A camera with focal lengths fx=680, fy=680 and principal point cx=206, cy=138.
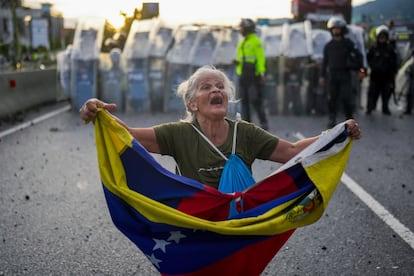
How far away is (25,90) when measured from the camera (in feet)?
55.5

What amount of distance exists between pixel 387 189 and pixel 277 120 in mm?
7486

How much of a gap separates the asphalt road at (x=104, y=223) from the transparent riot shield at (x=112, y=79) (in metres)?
6.37

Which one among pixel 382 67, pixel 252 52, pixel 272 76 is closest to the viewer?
pixel 252 52

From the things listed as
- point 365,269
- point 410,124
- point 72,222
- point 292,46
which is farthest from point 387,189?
point 292,46

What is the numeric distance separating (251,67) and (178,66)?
405 centimetres

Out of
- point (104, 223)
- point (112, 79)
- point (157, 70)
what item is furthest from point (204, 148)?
point (112, 79)

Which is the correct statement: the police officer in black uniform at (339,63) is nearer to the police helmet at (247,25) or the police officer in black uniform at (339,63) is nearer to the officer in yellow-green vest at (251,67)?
the officer in yellow-green vest at (251,67)

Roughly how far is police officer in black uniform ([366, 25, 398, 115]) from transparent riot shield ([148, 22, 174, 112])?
512 centimetres

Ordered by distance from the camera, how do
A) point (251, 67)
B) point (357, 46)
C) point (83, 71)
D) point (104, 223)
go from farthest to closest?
point (83, 71) → point (357, 46) → point (251, 67) → point (104, 223)

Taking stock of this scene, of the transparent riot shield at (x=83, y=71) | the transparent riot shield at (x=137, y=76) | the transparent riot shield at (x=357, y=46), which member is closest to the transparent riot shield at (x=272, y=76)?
the transparent riot shield at (x=357, y=46)

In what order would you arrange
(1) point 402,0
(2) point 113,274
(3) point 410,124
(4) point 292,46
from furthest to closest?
(1) point 402,0, (4) point 292,46, (3) point 410,124, (2) point 113,274

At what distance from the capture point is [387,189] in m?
7.73

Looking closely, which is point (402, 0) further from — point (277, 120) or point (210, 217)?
point (210, 217)

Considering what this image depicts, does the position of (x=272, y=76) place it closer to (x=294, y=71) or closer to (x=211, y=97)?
(x=294, y=71)
